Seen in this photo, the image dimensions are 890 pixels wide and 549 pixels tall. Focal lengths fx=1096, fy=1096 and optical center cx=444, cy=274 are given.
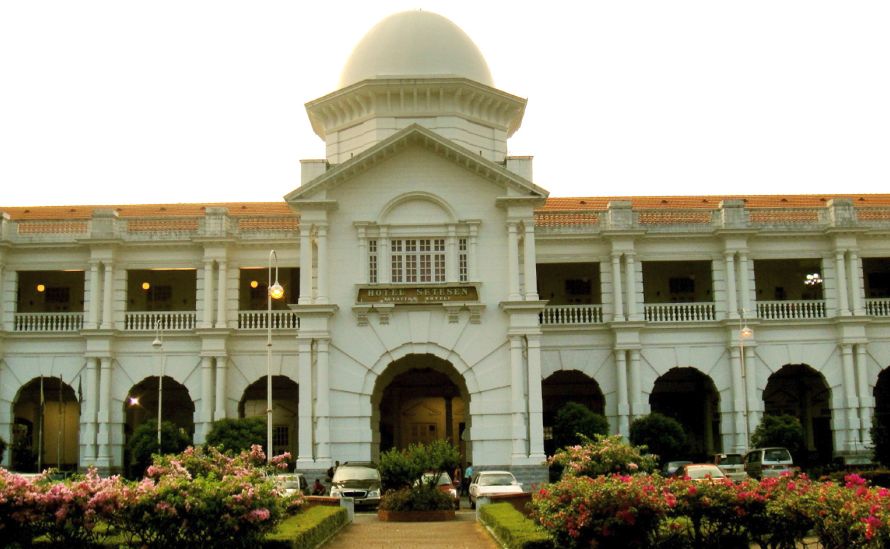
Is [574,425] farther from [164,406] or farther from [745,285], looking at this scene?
[164,406]

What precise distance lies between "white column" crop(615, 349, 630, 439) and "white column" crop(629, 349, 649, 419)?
0.84 feet

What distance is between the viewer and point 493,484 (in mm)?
35062

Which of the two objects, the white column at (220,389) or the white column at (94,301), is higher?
the white column at (94,301)

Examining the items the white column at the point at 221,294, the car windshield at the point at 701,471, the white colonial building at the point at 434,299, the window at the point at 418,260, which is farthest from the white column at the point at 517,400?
the white column at the point at 221,294

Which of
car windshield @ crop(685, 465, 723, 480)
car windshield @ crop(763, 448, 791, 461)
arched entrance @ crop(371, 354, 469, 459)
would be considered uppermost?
arched entrance @ crop(371, 354, 469, 459)

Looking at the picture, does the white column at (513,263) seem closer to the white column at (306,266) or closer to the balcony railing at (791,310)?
the white column at (306,266)

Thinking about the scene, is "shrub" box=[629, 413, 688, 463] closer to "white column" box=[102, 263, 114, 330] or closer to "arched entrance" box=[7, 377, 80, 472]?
"white column" box=[102, 263, 114, 330]

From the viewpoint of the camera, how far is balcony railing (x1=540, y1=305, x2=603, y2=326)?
45500mm

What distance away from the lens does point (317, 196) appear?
40688 mm

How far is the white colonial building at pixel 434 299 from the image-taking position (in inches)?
1581

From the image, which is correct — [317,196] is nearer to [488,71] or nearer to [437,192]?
[437,192]

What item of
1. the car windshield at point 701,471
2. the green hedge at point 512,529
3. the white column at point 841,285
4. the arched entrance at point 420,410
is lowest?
the green hedge at point 512,529

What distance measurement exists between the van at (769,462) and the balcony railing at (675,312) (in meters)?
7.89

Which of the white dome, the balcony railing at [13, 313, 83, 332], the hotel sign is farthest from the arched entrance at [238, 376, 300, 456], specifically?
the white dome
